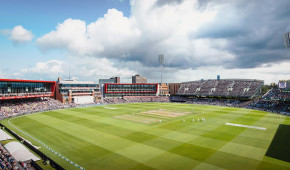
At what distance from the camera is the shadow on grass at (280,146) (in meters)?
20.3

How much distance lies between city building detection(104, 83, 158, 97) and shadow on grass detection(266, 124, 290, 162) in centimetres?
7609

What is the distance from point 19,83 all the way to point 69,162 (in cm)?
5484

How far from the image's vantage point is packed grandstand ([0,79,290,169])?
5647 cm

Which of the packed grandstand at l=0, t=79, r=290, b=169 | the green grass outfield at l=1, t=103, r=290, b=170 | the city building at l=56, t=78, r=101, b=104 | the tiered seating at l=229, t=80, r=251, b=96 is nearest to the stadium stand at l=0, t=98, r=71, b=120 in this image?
the packed grandstand at l=0, t=79, r=290, b=169

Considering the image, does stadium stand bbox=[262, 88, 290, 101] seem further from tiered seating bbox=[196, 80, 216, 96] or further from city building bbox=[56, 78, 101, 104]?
city building bbox=[56, 78, 101, 104]

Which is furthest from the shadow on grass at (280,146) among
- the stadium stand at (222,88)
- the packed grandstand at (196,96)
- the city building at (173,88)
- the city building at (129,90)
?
the city building at (173,88)

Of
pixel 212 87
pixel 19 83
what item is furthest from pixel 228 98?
pixel 19 83

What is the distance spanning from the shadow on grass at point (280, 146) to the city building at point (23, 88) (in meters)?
68.8

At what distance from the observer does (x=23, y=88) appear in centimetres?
6119

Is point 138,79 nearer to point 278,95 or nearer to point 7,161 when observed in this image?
point 278,95

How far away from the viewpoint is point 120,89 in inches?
3962

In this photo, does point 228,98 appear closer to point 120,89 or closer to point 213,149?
point 120,89

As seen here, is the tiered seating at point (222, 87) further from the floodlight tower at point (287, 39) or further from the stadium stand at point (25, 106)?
the stadium stand at point (25, 106)

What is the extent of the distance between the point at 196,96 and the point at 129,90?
39.0 m
